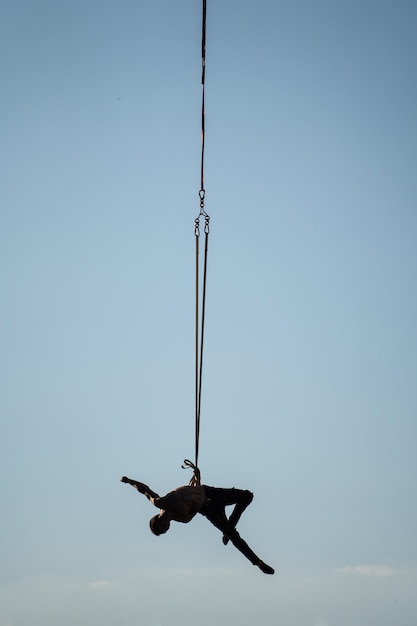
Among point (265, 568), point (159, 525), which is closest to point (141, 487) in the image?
point (159, 525)

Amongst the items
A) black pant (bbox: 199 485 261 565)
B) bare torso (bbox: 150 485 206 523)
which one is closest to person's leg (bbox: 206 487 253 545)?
black pant (bbox: 199 485 261 565)

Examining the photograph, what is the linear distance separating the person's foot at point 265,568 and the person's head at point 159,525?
4.88 ft

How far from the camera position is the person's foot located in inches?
531

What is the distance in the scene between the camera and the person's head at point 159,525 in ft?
42.5

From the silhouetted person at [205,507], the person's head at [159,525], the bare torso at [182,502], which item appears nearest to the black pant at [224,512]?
the silhouetted person at [205,507]

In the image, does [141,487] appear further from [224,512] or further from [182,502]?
[224,512]

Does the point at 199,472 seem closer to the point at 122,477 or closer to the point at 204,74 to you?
the point at 122,477

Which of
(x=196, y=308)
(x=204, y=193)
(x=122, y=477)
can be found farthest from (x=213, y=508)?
(x=204, y=193)

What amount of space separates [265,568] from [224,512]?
3.11ft

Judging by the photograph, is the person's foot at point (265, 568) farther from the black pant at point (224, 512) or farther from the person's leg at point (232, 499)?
the person's leg at point (232, 499)

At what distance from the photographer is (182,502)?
1314cm

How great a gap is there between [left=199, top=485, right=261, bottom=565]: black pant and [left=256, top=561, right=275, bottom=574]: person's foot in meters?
0.17

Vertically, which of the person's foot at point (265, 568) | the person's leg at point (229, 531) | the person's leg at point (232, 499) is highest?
the person's leg at point (232, 499)

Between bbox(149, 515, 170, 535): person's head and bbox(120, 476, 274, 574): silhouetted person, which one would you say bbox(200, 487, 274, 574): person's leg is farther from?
bbox(149, 515, 170, 535): person's head
